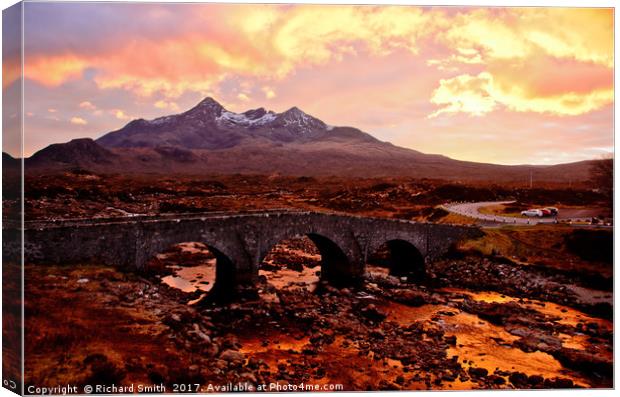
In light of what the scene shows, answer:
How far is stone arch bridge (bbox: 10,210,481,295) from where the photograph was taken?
11711 millimetres

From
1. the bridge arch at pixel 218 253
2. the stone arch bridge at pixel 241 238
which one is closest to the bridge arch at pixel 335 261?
the stone arch bridge at pixel 241 238

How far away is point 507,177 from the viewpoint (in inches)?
1361

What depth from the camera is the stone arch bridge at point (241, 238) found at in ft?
38.4

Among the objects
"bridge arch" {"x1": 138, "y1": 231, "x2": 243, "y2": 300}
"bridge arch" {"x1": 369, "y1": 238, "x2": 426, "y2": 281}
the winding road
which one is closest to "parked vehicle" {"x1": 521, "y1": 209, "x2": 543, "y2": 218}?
the winding road

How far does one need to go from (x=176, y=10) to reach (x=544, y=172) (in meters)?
23.1

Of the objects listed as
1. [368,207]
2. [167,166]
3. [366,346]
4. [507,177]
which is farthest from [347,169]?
[366,346]

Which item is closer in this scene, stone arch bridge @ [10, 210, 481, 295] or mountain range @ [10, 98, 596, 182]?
stone arch bridge @ [10, 210, 481, 295]

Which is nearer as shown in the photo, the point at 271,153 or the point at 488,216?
the point at 488,216

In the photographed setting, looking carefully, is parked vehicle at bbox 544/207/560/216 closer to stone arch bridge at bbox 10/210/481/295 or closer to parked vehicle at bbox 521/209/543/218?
parked vehicle at bbox 521/209/543/218

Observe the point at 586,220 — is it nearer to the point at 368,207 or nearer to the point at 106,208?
the point at 368,207

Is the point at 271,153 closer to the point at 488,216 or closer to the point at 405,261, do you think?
the point at 488,216

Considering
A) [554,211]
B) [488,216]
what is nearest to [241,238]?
[488,216]

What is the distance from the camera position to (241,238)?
16359 millimetres

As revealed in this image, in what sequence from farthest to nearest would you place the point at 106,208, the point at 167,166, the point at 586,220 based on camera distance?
1. the point at 167,166
2. the point at 106,208
3. the point at 586,220
